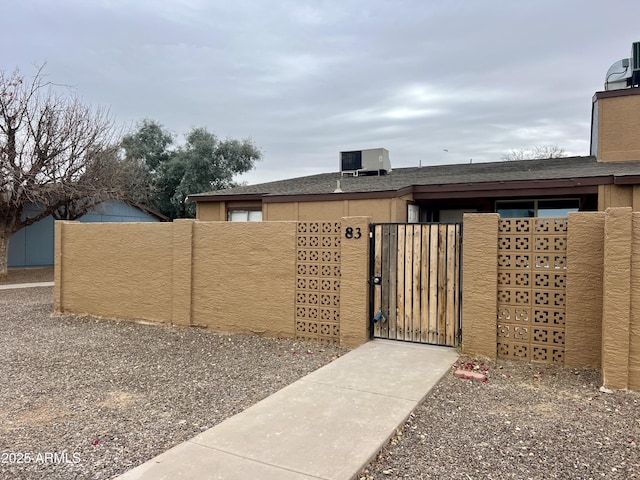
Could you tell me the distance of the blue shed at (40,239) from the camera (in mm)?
21406

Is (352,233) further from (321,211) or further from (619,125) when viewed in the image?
(619,125)

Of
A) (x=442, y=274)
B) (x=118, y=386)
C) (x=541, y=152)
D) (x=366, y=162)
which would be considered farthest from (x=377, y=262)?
(x=541, y=152)

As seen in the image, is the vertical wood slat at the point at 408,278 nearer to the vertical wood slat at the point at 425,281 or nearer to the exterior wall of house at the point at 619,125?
the vertical wood slat at the point at 425,281

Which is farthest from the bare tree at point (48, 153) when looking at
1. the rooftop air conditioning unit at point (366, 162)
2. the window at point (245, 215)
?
the rooftop air conditioning unit at point (366, 162)

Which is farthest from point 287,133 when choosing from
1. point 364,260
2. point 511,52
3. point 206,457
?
point 206,457

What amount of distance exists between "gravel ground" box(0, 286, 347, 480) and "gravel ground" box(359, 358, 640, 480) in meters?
1.75

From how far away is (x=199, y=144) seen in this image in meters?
26.8

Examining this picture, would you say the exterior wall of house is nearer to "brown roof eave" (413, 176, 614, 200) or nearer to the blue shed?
"brown roof eave" (413, 176, 614, 200)

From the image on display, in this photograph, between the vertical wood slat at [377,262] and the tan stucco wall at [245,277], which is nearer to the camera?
the vertical wood slat at [377,262]

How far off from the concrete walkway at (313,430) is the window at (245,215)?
9.76 meters

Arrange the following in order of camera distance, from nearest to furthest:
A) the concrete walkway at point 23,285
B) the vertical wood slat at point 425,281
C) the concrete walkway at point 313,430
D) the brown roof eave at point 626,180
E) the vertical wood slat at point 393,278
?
the concrete walkway at point 313,430, the vertical wood slat at point 425,281, the vertical wood slat at point 393,278, the brown roof eave at point 626,180, the concrete walkway at point 23,285

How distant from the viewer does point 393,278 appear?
666cm

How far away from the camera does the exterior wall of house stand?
40.9 ft

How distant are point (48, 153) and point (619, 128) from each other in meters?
18.3
